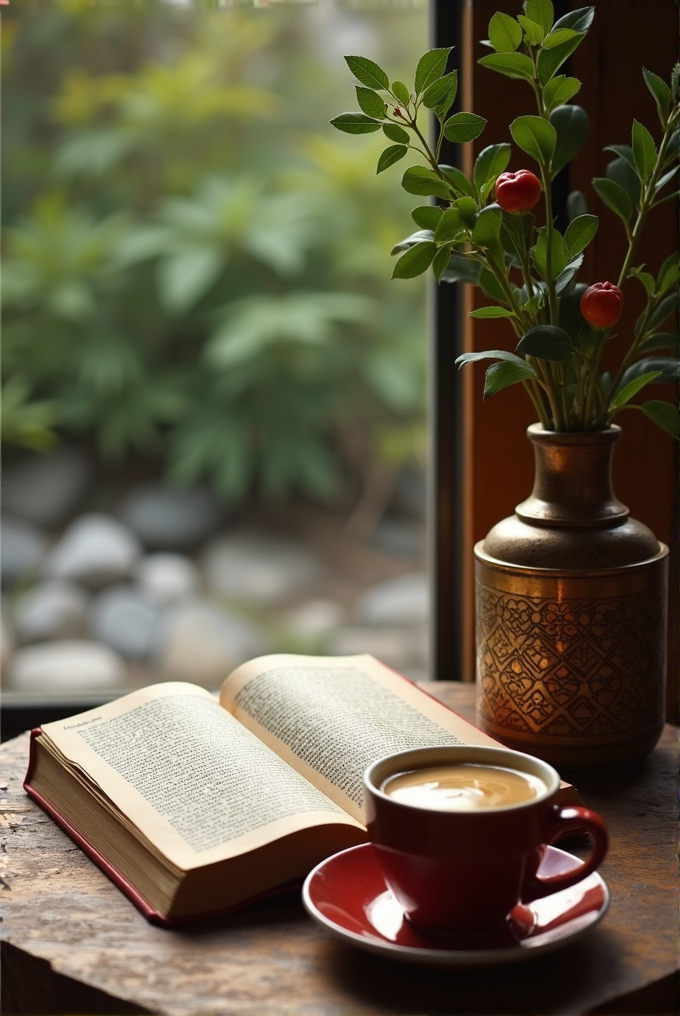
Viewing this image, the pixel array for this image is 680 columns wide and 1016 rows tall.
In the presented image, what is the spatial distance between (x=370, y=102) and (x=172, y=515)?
243 cm

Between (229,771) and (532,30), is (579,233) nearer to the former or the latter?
(532,30)

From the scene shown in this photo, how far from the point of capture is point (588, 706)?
27.5 inches

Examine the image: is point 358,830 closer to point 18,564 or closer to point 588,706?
point 588,706

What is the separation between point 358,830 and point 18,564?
94.8 inches

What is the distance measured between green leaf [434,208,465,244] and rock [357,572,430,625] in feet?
7.11

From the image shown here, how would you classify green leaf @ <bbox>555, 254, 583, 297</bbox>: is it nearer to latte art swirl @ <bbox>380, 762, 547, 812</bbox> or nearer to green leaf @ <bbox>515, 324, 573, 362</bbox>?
green leaf @ <bbox>515, 324, 573, 362</bbox>

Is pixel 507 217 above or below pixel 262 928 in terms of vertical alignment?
above

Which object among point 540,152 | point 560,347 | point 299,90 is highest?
point 299,90

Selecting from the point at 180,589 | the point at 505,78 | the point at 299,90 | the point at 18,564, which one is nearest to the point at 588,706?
the point at 505,78

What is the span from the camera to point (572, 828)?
0.53 m

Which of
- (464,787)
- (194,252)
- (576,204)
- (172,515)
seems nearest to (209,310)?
(194,252)

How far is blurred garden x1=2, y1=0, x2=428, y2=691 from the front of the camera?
2951 millimetres

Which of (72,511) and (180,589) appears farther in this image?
(72,511)

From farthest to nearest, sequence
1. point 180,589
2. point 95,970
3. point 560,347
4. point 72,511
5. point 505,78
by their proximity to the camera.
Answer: point 72,511 < point 180,589 < point 505,78 < point 560,347 < point 95,970
